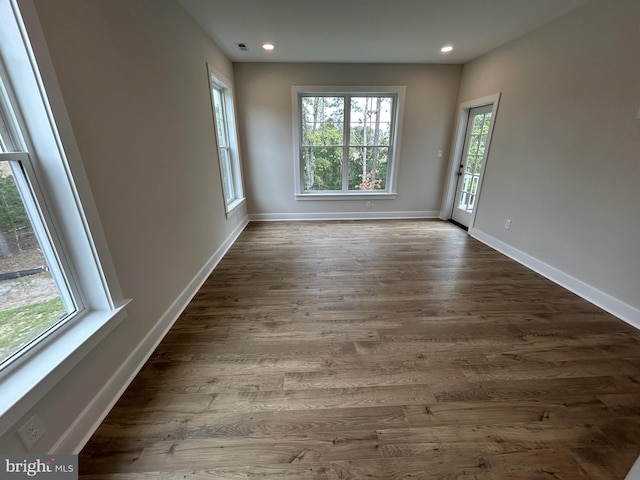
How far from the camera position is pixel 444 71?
165 inches

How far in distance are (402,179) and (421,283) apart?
2680mm

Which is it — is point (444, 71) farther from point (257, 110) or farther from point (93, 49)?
point (93, 49)

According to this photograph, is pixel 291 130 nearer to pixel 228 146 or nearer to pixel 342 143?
pixel 342 143

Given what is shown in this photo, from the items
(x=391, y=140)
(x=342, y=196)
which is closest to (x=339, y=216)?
(x=342, y=196)

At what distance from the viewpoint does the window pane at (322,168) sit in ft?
15.4

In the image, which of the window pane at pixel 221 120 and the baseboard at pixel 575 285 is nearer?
the baseboard at pixel 575 285

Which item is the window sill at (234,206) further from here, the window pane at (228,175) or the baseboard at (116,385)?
the baseboard at (116,385)

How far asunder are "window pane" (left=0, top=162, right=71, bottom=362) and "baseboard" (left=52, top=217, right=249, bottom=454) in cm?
44

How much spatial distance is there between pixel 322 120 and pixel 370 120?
846 millimetres

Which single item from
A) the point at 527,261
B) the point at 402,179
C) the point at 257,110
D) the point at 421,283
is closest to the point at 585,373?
the point at 421,283

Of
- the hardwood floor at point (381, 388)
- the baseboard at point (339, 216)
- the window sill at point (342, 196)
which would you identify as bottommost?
the hardwood floor at point (381, 388)

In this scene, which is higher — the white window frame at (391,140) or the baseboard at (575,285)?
the white window frame at (391,140)

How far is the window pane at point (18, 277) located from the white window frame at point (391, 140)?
12.5ft

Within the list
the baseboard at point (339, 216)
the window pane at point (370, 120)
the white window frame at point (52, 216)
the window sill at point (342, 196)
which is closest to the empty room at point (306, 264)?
the white window frame at point (52, 216)
